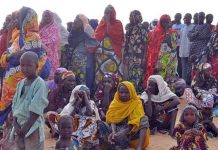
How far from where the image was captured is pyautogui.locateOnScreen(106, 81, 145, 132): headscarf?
20.8ft

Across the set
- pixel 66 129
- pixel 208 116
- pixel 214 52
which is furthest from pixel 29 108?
pixel 214 52

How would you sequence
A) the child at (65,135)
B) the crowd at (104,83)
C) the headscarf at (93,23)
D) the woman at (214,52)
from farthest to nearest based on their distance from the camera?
the headscarf at (93,23) < the woman at (214,52) < the child at (65,135) < the crowd at (104,83)

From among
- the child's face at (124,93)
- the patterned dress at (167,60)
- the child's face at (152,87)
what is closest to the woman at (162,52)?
the patterned dress at (167,60)

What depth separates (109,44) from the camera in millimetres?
9195

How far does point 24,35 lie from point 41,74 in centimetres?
57

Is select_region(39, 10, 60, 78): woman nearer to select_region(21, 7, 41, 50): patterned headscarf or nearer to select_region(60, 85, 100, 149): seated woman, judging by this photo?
select_region(60, 85, 100, 149): seated woman

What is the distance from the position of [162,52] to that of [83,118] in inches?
131

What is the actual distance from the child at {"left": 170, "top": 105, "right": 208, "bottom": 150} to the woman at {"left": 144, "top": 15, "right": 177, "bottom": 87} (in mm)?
3573

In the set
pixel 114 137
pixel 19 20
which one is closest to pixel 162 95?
pixel 114 137

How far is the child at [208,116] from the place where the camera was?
286 inches

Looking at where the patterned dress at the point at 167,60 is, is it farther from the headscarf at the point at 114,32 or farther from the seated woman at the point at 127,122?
the seated woman at the point at 127,122

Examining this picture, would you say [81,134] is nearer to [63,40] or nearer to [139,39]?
[139,39]

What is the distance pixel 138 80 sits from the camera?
950 centimetres

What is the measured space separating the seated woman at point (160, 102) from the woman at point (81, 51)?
230cm
